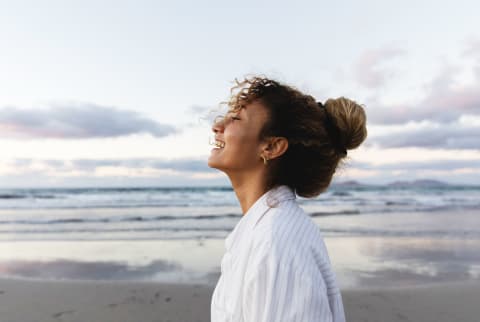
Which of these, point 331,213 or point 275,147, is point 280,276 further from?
point 331,213

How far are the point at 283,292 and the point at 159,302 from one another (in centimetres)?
475

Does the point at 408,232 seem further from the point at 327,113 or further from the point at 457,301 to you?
the point at 327,113

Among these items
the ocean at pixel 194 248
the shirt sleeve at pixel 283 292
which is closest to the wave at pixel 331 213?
the ocean at pixel 194 248

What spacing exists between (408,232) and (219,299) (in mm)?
11320

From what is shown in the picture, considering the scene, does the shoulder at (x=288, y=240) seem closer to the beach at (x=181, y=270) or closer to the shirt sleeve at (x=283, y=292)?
the shirt sleeve at (x=283, y=292)

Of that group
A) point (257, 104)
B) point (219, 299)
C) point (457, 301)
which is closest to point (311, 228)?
point (219, 299)

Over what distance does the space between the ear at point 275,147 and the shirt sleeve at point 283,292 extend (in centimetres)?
51

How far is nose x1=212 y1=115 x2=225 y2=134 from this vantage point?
1.72 metres

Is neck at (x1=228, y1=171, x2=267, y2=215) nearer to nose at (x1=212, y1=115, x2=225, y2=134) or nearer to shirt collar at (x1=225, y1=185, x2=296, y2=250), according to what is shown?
shirt collar at (x1=225, y1=185, x2=296, y2=250)

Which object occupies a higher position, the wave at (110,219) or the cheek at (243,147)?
the cheek at (243,147)

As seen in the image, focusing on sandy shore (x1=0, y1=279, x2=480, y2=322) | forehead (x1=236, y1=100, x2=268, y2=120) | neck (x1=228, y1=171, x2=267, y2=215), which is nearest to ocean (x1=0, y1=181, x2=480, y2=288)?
sandy shore (x1=0, y1=279, x2=480, y2=322)

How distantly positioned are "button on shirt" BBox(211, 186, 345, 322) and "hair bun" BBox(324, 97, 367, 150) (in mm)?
393

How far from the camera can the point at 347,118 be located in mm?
1637

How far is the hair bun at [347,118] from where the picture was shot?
1646 millimetres
